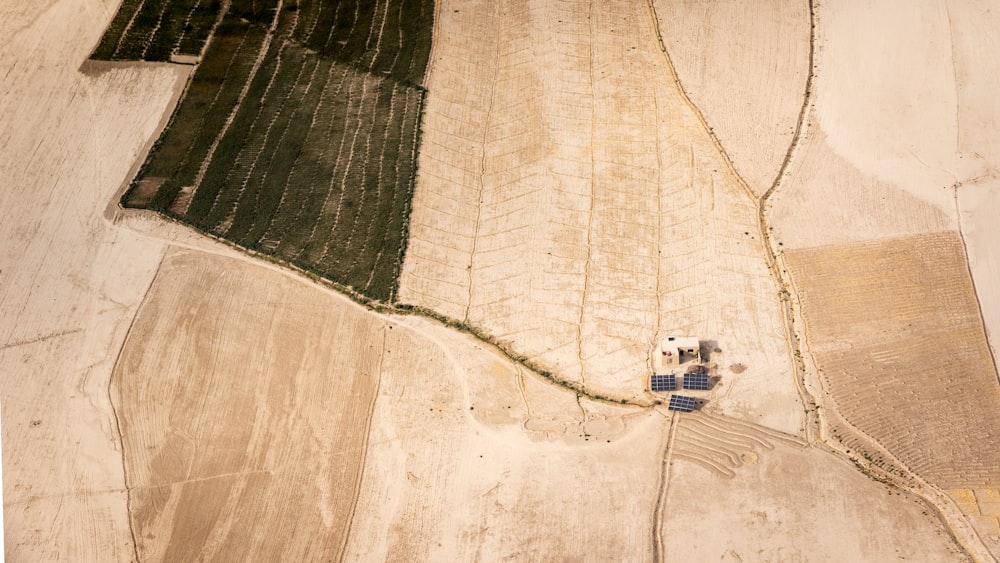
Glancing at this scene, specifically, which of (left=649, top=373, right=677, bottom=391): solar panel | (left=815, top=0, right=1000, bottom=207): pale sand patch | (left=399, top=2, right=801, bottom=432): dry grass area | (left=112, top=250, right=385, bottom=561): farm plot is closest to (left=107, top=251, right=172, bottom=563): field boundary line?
(left=112, top=250, right=385, bottom=561): farm plot

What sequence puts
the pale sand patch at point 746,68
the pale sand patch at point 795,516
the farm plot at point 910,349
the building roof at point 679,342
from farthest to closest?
the pale sand patch at point 746,68, the building roof at point 679,342, the farm plot at point 910,349, the pale sand patch at point 795,516

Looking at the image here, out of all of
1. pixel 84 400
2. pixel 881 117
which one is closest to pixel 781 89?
pixel 881 117

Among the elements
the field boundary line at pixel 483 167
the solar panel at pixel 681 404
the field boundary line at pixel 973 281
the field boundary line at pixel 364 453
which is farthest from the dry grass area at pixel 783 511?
the field boundary line at pixel 483 167

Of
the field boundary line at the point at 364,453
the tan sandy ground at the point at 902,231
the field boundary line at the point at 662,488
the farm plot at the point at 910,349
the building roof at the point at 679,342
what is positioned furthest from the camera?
the building roof at the point at 679,342

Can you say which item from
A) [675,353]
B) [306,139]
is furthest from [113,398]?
[675,353]

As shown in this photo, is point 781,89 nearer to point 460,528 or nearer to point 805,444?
point 805,444

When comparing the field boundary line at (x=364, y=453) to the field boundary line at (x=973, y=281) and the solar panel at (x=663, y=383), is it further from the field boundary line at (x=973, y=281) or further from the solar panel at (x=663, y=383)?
the field boundary line at (x=973, y=281)

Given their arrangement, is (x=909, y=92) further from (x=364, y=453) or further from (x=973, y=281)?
(x=364, y=453)
